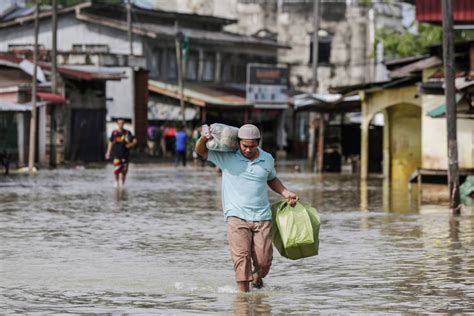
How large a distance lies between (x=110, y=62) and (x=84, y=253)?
143ft

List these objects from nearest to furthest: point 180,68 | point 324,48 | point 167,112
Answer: point 180,68, point 167,112, point 324,48

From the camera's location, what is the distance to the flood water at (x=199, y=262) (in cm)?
1121

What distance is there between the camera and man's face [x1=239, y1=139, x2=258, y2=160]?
38.4ft

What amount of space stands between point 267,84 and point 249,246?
183 feet

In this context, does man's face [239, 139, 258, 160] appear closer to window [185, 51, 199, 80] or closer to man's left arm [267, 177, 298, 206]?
man's left arm [267, 177, 298, 206]

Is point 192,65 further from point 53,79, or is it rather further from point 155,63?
point 53,79

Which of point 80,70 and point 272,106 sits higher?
point 80,70

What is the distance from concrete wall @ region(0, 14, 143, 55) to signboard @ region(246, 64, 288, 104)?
20.6 ft

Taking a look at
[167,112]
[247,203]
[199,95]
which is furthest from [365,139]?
[247,203]

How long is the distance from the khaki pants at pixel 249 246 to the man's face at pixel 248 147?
0.58 metres

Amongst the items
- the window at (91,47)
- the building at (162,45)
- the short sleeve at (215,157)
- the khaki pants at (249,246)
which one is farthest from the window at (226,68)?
the khaki pants at (249,246)

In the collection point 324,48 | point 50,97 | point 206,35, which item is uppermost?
point 324,48

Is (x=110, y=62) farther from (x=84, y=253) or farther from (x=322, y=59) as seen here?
(x=84, y=253)

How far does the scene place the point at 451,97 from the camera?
22.9 m
